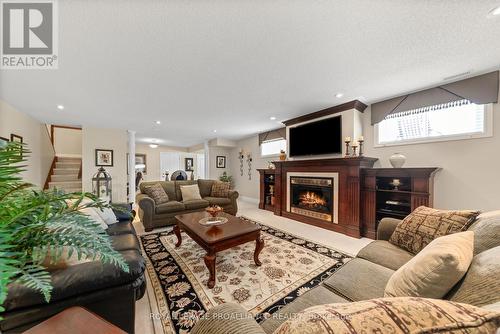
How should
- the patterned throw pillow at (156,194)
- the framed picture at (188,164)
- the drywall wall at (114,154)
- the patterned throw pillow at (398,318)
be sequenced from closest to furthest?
the patterned throw pillow at (398,318) → the patterned throw pillow at (156,194) → the drywall wall at (114,154) → the framed picture at (188,164)

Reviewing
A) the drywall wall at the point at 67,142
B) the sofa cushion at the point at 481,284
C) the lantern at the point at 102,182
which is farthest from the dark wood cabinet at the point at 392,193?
the drywall wall at the point at 67,142

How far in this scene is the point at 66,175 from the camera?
5.50m

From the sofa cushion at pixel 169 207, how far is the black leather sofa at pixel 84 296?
233cm

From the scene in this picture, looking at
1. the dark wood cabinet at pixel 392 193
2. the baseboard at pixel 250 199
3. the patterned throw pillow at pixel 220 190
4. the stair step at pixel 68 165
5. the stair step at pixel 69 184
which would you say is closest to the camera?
the dark wood cabinet at pixel 392 193

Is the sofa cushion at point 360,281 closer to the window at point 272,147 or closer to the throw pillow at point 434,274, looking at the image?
the throw pillow at point 434,274

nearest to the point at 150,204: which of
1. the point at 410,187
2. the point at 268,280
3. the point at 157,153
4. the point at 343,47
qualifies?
the point at 268,280

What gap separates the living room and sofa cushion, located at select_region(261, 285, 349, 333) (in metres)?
0.01

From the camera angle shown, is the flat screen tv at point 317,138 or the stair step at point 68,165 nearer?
the flat screen tv at point 317,138

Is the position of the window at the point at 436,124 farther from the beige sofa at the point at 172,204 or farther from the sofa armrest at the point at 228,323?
the sofa armrest at the point at 228,323

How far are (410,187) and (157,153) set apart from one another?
8783 millimetres

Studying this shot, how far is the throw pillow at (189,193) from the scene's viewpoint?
13.7ft

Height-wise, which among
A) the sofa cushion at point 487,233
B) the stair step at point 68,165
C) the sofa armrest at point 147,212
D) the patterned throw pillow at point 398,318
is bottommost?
the sofa armrest at point 147,212

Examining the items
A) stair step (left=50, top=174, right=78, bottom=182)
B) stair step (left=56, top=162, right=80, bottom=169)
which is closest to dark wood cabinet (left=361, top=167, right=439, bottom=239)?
stair step (left=50, top=174, right=78, bottom=182)

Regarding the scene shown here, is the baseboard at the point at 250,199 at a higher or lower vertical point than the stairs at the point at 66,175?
lower
